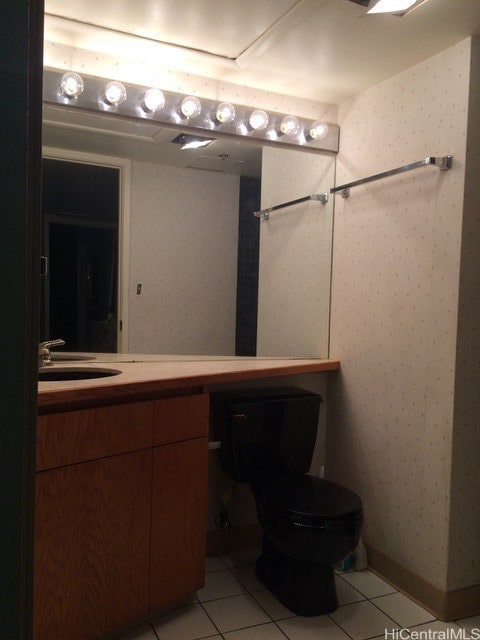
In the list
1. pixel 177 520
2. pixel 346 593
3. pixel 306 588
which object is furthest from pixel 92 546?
pixel 346 593

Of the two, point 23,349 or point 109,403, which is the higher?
point 23,349

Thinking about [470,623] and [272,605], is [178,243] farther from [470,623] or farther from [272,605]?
[470,623]

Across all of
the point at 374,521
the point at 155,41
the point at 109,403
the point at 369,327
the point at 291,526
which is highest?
the point at 155,41

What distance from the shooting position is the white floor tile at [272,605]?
1.84 m

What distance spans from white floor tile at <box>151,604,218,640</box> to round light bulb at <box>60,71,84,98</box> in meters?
1.92

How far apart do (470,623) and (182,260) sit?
5.85 ft

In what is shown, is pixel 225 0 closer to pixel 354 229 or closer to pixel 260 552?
pixel 354 229

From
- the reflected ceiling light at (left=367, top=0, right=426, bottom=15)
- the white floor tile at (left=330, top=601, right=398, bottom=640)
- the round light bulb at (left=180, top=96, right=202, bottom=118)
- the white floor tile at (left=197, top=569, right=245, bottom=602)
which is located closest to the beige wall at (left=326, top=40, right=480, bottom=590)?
the white floor tile at (left=330, top=601, right=398, bottom=640)

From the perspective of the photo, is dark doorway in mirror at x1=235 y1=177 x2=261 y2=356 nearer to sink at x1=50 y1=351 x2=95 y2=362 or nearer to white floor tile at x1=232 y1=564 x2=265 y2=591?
sink at x1=50 y1=351 x2=95 y2=362

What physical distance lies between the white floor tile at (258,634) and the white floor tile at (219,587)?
0.22 m

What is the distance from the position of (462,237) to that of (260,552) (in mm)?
1610

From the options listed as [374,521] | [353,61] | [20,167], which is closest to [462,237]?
[353,61]

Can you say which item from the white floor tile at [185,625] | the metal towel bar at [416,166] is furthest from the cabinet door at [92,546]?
the metal towel bar at [416,166]

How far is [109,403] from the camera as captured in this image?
1.60 m
